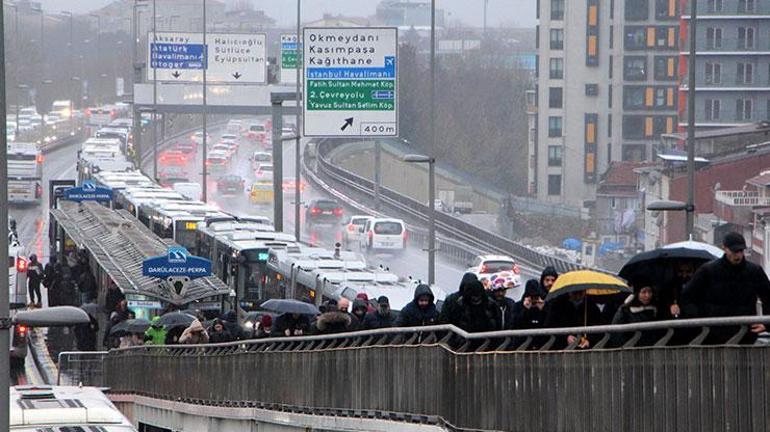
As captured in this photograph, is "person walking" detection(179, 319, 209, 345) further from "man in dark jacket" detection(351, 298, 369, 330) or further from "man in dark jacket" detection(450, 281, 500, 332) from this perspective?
"man in dark jacket" detection(450, 281, 500, 332)

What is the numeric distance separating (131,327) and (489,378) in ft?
49.7

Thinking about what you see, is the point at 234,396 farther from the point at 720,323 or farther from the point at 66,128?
the point at 66,128

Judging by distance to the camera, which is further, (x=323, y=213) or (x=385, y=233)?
(x=323, y=213)

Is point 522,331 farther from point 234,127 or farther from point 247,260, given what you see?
point 234,127

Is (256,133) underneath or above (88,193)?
underneath

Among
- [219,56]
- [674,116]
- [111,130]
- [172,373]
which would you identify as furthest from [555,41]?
[172,373]

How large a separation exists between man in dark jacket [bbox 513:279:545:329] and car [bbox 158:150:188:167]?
105 m

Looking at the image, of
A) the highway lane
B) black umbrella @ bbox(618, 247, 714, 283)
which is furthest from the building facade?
black umbrella @ bbox(618, 247, 714, 283)

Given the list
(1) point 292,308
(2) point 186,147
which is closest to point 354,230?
(1) point 292,308

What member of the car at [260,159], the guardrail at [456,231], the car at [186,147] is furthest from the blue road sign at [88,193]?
the car at [186,147]

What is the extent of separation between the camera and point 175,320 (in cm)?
2833

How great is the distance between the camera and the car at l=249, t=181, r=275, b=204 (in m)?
99.0

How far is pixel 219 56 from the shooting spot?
298ft

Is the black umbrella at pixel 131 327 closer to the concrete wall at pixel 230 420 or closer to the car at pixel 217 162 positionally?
the concrete wall at pixel 230 420
